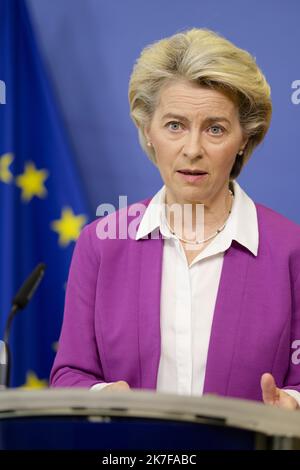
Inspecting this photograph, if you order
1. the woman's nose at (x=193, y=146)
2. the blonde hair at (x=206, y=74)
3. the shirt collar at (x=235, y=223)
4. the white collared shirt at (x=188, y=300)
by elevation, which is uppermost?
the blonde hair at (x=206, y=74)

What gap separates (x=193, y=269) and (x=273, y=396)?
429 mm

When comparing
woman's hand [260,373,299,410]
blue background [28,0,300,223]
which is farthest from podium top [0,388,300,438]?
blue background [28,0,300,223]

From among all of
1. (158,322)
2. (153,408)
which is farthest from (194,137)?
(153,408)

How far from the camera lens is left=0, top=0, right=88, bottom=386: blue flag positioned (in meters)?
1.98

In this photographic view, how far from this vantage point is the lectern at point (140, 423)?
0.60 metres

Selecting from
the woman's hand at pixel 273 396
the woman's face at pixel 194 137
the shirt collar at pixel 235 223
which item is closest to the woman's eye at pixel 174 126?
the woman's face at pixel 194 137

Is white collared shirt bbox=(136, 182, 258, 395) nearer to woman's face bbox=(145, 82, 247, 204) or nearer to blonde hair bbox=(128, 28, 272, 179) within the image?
woman's face bbox=(145, 82, 247, 204)

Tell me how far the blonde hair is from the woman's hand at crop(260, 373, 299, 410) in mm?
596

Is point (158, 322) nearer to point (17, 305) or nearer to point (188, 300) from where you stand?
point (188, 300)

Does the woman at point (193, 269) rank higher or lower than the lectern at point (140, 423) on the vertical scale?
higher

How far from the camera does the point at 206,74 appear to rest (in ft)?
5.21

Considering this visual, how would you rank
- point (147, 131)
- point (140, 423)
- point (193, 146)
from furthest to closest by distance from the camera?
1. point (147, 131)
2. point (193, 146)
3. point (140, 423)

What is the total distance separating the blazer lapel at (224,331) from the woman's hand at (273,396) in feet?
0.53

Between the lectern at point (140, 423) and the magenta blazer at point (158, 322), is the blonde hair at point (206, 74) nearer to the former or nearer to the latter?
the magenta blazer at point (158, 322)
